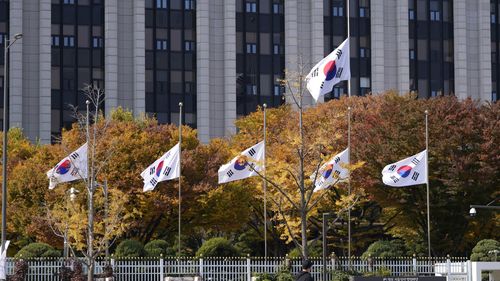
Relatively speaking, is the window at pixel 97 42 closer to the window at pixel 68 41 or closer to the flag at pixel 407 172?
the window at pixel 68 41

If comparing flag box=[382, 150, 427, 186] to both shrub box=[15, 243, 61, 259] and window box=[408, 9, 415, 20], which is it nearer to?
shrub box=[15, 243, 61, 259]

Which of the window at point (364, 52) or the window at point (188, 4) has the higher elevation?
the window at point (188, 4)

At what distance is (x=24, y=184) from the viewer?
6675 cm

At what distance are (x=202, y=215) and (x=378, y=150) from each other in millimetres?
11078

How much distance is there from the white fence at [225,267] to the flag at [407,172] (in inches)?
147

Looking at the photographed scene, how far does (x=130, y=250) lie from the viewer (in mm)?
55594

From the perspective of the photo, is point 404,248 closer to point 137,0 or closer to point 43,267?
point 43,267

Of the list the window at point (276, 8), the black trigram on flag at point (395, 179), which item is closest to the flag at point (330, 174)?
the black trigram on flag at point (395, 179)

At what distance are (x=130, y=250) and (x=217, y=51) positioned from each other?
4490 centimetres

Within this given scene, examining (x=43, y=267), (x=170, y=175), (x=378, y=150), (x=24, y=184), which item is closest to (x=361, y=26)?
(x=378, y=150)

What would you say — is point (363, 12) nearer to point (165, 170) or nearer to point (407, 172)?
point (407, 172)

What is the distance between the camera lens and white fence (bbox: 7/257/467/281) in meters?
51.4

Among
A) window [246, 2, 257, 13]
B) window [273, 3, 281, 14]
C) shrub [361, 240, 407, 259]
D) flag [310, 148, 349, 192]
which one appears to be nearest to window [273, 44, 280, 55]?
window [273, 3, 281, 14]

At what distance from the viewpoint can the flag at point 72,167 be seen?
50.6m
